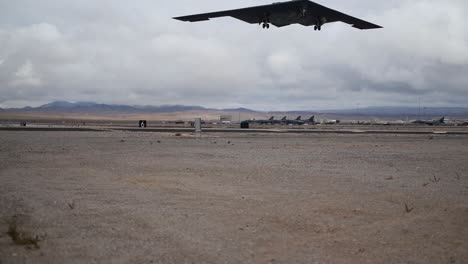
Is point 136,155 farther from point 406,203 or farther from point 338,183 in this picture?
point 406,203

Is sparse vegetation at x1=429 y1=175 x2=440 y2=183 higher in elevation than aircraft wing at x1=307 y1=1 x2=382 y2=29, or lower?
lower

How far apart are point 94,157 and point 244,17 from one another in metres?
10.7

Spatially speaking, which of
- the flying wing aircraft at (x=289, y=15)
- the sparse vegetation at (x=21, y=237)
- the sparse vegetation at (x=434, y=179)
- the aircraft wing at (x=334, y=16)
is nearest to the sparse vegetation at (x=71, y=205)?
the sparse vegetation at (x=21, y=237)

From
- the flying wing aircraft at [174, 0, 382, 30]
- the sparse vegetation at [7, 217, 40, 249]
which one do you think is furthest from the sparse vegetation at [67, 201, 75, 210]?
the flying wing aircraft at [174, 0, 382, 30]

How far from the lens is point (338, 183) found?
14.7 meters

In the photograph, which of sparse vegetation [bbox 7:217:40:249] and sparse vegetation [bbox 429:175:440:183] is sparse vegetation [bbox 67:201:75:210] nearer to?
sparse vegetation [bbox 7:217:40:249]

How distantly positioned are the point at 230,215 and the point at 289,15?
1646 centimetres

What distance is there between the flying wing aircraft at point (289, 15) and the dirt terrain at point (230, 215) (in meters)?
9.12

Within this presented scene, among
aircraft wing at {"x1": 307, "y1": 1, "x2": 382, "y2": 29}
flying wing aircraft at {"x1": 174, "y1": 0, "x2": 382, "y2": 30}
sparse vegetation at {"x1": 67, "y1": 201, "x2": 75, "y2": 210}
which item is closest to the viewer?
sparse vegetation at {"x1": 67, "y1": 201, "x2": 75, "y2": 210}

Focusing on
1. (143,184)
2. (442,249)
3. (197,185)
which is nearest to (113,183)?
(143,184)

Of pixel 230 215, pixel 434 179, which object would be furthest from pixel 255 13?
pixel 230 215

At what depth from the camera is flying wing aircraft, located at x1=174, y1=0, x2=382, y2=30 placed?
23.4 metres

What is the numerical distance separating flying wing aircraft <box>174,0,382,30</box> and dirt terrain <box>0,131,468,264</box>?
9.12m

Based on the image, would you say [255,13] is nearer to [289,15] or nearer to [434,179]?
[289,15]
